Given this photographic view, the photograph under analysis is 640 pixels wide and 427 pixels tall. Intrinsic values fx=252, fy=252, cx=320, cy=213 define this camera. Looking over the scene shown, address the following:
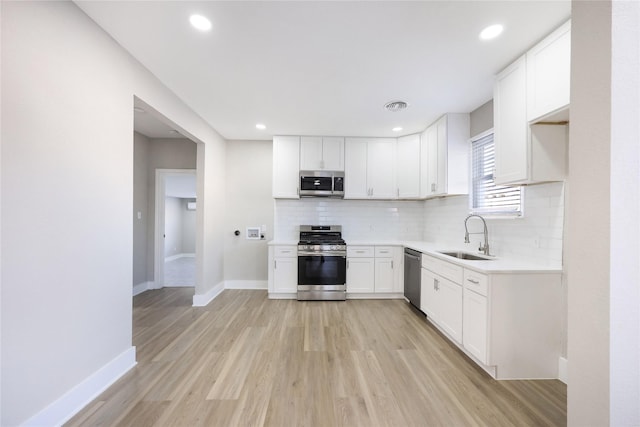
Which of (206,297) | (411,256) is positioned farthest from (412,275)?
(206,297)

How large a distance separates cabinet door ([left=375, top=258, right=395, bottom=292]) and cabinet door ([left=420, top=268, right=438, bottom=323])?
72cm

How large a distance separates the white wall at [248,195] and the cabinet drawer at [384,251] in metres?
1.93

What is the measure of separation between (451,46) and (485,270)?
5.89 feet

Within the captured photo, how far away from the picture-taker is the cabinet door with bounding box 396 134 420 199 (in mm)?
4023

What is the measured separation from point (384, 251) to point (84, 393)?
3.53m

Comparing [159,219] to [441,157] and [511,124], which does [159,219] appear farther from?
[511,124]

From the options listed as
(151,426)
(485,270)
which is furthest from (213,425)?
(485,270)

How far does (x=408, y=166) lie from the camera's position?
413 centimetres

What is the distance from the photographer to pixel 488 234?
9.54 ft

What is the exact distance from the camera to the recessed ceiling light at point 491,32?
178 centimetres

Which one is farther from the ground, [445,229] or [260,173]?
[260,173]

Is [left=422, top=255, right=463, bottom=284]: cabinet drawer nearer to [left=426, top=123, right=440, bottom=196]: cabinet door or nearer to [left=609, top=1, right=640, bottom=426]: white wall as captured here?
[left=426, top=123, right=440, bottom=196]: cabinet door

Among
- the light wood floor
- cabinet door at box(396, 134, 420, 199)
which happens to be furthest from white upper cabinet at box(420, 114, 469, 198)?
the light wood floor

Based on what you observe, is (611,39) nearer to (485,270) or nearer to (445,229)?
(485,270)
